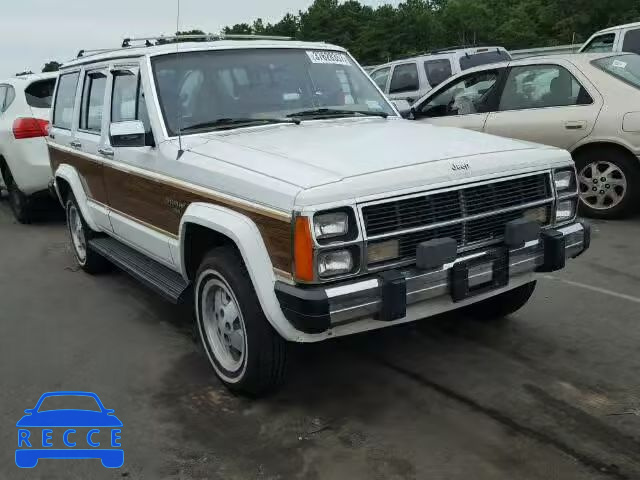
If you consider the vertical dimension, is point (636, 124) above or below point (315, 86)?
below

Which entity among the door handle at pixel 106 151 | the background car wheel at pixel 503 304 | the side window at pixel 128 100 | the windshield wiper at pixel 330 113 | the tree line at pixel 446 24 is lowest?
the background car wheel at pixel 503 304

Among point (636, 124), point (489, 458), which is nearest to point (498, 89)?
point (636, 124)

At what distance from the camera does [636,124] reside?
6.94 meters

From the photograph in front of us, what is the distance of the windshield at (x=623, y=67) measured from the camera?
7.25 metres

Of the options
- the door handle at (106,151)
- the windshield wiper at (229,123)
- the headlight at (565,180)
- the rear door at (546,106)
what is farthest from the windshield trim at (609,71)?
the door handle at (106,151)

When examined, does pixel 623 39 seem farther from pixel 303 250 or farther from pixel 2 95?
pixel 303 250

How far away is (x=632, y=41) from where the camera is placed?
11.2 metres

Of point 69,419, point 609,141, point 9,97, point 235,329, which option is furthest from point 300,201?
point 9,97

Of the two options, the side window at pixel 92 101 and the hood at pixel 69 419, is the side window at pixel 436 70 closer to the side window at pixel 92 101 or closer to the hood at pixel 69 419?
the side window at pixel 92 101

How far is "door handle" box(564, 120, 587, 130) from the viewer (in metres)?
7.22

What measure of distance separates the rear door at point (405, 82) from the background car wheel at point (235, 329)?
10031 mm

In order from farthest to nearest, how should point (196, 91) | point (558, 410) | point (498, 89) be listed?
point (498, 89) < point (196, 91) < point (558, 410)

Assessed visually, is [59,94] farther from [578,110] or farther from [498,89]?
[578,110]

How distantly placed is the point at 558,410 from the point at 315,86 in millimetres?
2647
